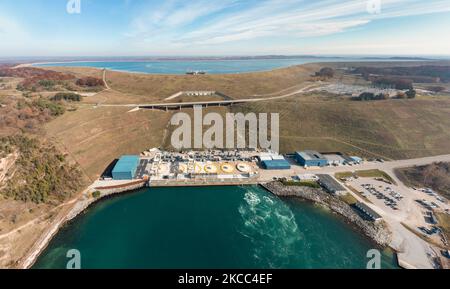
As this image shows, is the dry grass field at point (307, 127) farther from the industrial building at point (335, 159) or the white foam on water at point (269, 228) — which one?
the white foam on water at point (269, 228)

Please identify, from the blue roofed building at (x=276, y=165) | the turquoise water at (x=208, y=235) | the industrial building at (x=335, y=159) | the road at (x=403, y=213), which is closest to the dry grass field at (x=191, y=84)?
the industrial building at (x=335, y=159)

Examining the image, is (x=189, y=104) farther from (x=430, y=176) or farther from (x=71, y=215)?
(x=430, y=176)

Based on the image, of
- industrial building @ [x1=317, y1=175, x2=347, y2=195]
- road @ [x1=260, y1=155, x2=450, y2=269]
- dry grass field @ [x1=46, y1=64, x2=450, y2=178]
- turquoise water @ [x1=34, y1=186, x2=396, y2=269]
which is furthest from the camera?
dry grass field @ [x1=46, y1=64, x2=450, y2=178]

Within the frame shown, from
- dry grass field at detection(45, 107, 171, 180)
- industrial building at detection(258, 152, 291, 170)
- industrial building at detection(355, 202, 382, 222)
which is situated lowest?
industrial building at detection(355, 202, 382, 222)

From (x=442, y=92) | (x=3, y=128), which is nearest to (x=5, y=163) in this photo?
(x=3, y=128)

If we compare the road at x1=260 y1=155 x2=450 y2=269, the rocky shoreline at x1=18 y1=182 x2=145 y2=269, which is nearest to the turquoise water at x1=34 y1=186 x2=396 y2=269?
the rocky shoreline at x1=18 y1=182 x2=145 y2=269

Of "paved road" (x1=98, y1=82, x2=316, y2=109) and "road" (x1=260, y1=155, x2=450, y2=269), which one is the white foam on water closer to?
"road" (x1=260, y1=155, x2=450, y2=269)

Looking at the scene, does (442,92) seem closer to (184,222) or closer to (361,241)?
(361,241)

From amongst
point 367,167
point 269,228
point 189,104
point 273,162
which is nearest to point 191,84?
point 189,104

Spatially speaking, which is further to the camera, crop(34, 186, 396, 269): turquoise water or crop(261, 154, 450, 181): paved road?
crop(261, 154, 450, 181): paved road
